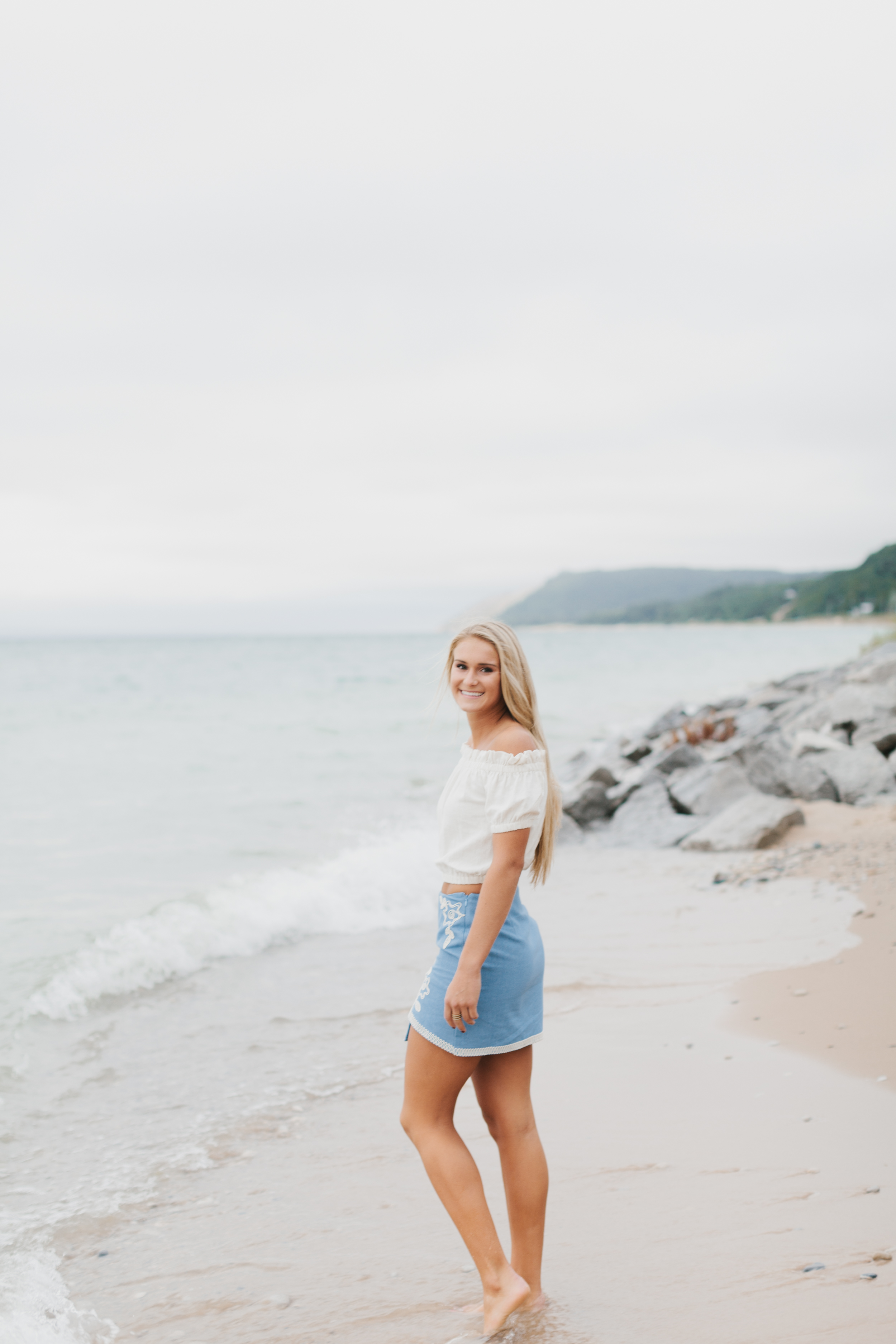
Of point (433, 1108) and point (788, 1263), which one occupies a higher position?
point (433, 1108)

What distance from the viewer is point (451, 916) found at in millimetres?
2729

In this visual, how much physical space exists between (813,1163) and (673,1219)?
0.61 metres

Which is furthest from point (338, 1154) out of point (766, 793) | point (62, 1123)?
point (766, 793)

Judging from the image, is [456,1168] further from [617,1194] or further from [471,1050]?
[617,1194]

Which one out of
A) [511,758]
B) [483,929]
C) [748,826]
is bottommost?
[748,826]

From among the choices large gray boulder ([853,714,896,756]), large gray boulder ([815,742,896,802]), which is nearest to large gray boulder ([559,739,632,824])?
large gray boulder ([815,742,896,802])

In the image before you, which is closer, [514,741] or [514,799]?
[514,799]

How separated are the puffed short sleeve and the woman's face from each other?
9.6 inches

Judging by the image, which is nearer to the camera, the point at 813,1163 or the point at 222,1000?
the point at 813,1163

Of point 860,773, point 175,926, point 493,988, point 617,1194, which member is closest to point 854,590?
point 860,773

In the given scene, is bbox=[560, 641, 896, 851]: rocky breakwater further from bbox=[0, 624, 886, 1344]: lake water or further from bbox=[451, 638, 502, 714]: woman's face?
bbox=[451, 638, 502, 714]: woman's face

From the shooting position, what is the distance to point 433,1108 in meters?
2.73

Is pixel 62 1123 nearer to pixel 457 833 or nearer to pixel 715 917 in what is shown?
pixel 457 833

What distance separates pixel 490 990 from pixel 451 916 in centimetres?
23
